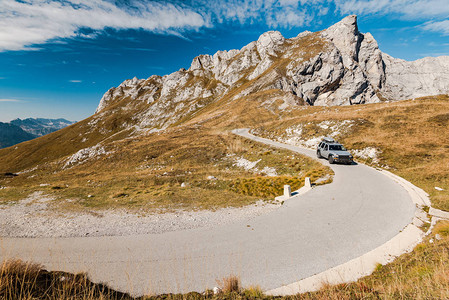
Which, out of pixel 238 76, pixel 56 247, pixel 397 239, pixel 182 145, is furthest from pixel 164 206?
pixel 238 76

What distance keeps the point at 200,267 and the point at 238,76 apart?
166 metres

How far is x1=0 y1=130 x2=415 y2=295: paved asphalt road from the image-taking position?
6.15m

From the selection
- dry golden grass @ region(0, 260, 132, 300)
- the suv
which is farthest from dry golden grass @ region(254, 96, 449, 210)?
dry golden grass @ region(0, 260, 132, 300)

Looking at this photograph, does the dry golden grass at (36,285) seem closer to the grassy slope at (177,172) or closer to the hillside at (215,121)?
the grassy slope at (177,172)

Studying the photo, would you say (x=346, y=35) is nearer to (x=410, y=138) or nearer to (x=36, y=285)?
(x=410, y=138)

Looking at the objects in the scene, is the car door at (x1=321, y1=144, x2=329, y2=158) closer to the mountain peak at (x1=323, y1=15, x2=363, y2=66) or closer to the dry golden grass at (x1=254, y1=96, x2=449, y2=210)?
the dry golden grass at (x1=254, y1=96, x2=449, y2=210)

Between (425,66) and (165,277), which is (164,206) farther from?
(425,66)

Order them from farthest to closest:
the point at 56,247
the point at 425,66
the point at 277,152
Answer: the point at 425,66 < the point at 277,152 < the point at 56,247

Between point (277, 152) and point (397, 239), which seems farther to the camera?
point (277, 152)

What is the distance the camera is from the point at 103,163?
4069 centimetres

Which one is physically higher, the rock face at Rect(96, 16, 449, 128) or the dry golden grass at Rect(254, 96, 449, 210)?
the rock face at Rect(96, 16, 449, 128)

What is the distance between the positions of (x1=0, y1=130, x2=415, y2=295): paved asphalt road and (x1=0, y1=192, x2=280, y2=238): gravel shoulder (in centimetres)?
57

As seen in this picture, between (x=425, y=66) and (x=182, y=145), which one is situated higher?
(x=425, y=66)

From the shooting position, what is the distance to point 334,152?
2216 cm
